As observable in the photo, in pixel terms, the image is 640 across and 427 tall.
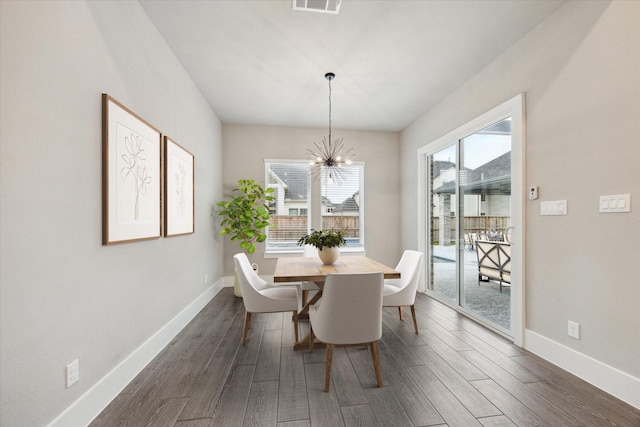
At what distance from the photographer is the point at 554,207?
2248 mm

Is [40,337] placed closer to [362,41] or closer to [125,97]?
[125,97]

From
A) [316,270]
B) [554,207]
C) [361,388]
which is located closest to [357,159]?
[316,270]

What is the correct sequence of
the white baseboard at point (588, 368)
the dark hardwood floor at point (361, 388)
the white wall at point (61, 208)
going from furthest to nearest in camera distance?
1. the white baseboard at point (588, 368)
2. the dark hardwood floor at point (361, 388)
3. the white wall at point (61, 208)

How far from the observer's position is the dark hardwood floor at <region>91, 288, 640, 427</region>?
1.64 meters

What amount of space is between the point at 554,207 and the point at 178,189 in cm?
346

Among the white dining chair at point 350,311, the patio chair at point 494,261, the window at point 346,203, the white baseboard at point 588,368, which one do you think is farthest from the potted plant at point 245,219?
the white baseboard at point 588,368

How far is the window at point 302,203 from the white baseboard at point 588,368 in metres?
3.12

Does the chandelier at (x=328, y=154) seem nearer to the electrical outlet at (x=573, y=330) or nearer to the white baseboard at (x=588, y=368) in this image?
the white baseboard at (x=588, y=368)

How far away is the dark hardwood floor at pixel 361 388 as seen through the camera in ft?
5.39

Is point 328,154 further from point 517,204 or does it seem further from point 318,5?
point 517,204

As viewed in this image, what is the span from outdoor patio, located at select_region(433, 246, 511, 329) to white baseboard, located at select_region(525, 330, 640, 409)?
0.41 meters

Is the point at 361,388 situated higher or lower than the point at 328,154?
lower

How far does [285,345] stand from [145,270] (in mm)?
1391

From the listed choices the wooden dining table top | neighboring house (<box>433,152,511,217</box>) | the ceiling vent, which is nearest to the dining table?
the wooden dining table top
